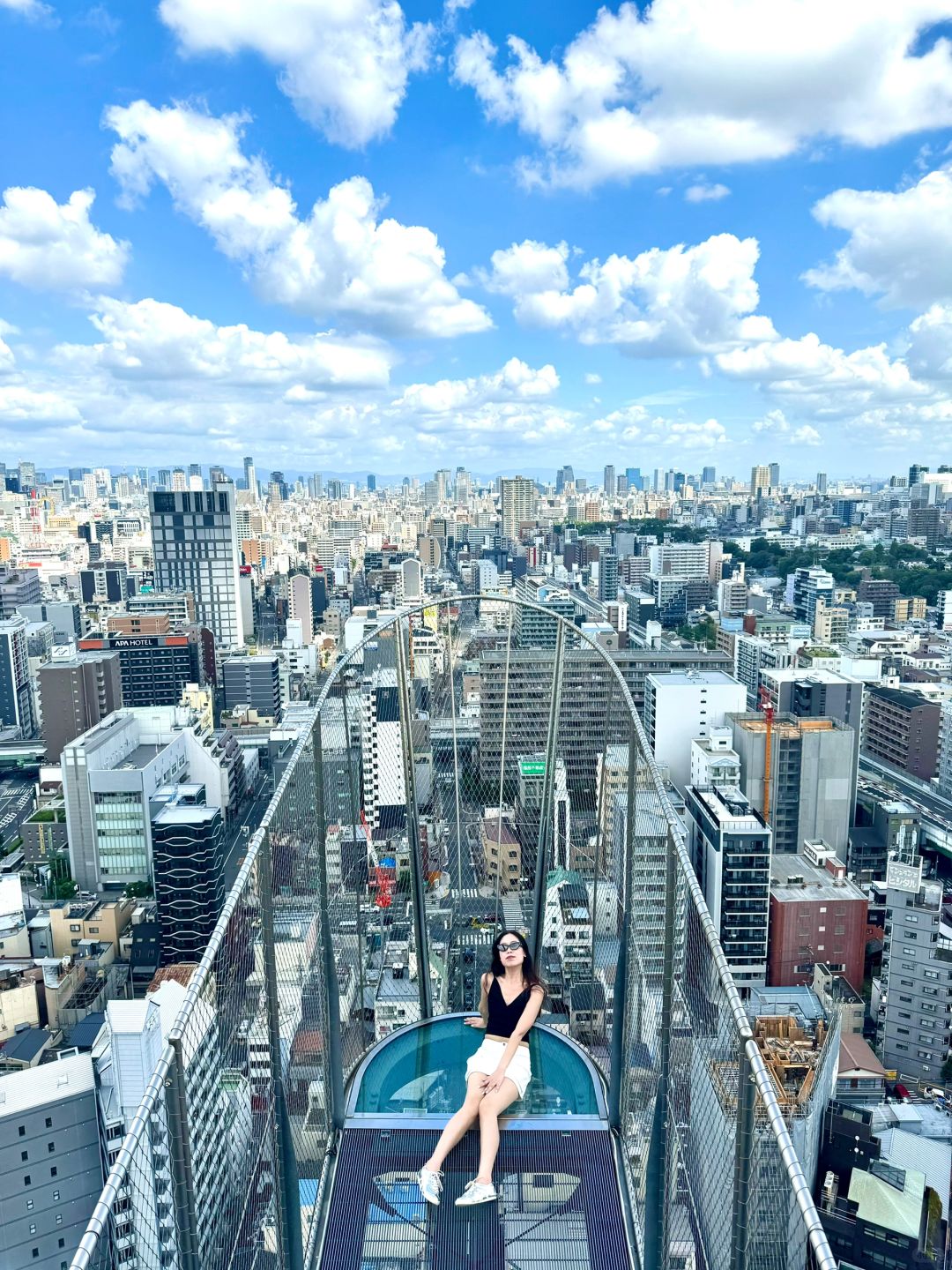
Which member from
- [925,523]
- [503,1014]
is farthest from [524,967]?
[925,523]

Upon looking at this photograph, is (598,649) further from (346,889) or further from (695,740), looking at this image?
(695,740)

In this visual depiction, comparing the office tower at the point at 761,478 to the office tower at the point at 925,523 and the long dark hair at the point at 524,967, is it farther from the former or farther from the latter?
the long dark hair at the point at 524,967

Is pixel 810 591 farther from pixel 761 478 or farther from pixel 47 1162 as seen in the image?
pixel 761 478

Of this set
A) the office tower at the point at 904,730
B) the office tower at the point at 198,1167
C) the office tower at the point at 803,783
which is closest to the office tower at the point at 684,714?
the office tower at the point at 803,783

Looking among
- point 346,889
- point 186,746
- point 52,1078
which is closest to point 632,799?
point 346,889

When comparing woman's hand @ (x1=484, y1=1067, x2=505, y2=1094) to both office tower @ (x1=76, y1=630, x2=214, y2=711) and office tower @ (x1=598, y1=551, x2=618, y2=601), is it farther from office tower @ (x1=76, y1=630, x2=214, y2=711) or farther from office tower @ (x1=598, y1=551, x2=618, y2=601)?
office tower @ (x1=598, y1=551, x2=618, y2=601)

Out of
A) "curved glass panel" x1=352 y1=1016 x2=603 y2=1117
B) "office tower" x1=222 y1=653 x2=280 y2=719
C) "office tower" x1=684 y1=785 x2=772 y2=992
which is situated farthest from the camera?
"office tower" x1=222 y1=653 x2=280 y2=719

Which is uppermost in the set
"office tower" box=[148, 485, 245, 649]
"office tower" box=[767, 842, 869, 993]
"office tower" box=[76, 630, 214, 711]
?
"office tower" box=[148, 485, 245, 649]

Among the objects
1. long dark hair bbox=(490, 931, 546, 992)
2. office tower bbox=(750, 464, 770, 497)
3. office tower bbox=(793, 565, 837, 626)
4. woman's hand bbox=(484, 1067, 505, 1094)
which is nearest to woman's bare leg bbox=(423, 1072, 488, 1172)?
woman's hand bbox=(484, 1067, 505, 1094)
